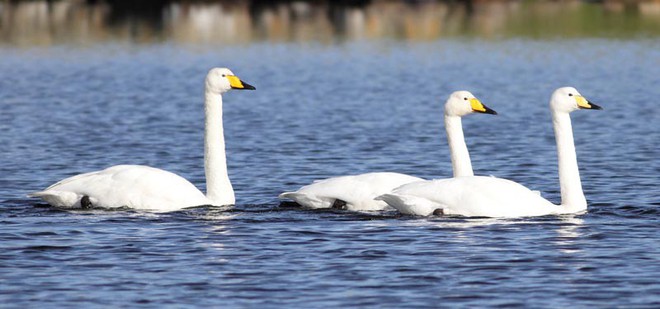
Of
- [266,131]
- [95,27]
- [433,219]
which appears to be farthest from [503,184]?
[95,27]

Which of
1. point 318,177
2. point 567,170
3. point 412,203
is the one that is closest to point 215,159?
point 412,203

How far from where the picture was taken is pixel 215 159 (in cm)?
1630

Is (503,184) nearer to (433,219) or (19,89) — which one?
(433,219)

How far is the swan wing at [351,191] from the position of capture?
1544 centimetres

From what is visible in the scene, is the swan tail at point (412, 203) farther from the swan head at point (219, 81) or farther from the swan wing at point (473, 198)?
the swan head at point (219, 81)

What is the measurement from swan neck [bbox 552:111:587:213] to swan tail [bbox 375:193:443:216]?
4.68 ft

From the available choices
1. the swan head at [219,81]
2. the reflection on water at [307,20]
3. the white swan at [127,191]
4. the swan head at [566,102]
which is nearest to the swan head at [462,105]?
the swan head at [566,102]

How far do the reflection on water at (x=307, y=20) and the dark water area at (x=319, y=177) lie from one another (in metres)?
16.9

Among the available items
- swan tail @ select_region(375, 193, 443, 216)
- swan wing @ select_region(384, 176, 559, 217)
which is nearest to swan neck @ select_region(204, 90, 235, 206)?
swan tail @ select_region(375, 193, 443, 216)

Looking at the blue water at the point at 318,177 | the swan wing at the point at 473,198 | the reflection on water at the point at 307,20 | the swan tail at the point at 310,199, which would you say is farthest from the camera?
the reflection on water at the point at 307,20

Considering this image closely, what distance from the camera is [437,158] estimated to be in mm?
22000

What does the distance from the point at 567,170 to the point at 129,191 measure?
461 cm

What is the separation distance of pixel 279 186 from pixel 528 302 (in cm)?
767

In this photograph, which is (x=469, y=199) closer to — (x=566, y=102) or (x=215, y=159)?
(x=566, y=102)
